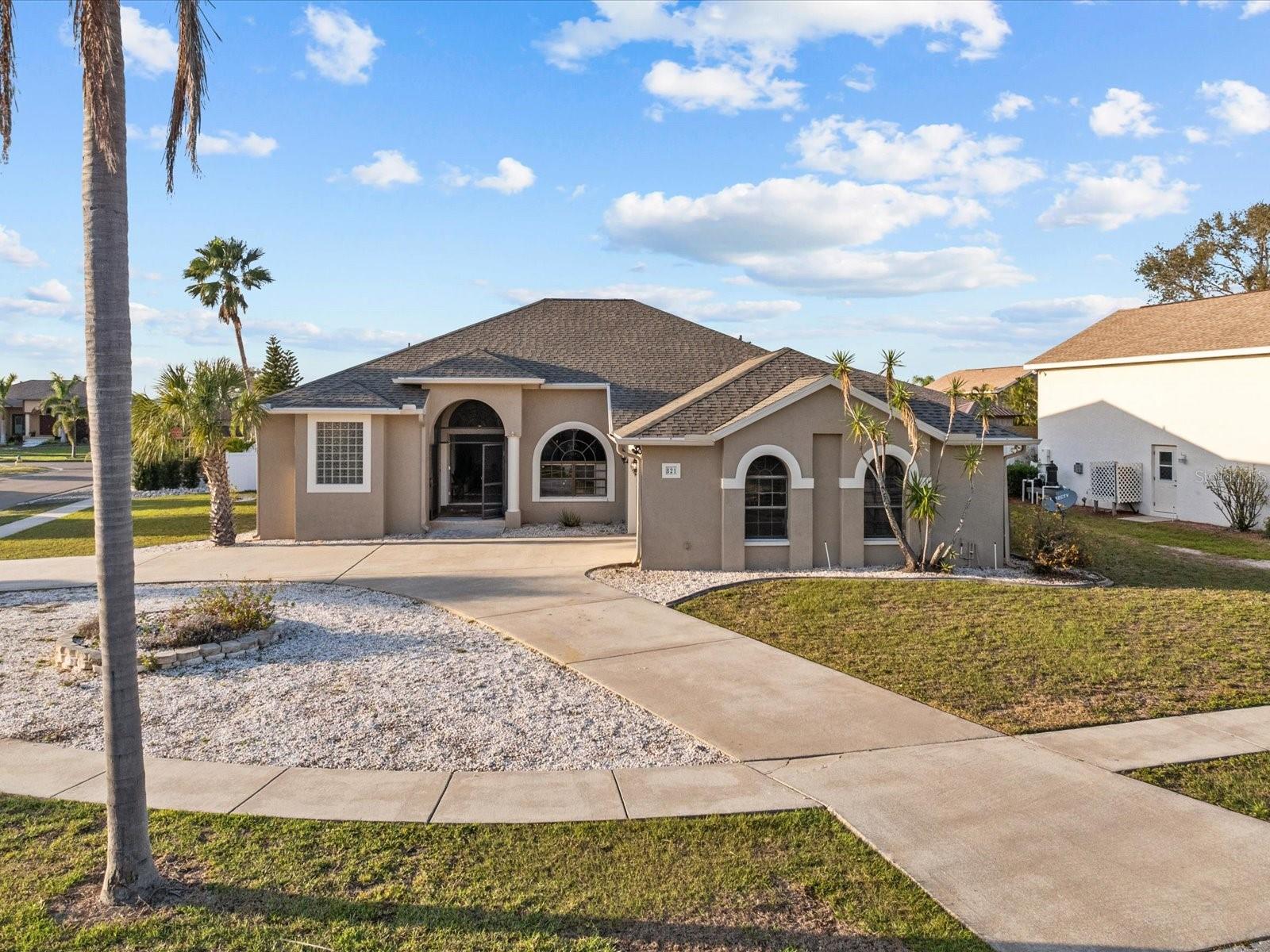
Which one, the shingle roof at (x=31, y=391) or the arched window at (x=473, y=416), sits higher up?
the shingle roof at (x=31, y=391)

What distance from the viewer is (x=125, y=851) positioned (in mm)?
Result: 4672

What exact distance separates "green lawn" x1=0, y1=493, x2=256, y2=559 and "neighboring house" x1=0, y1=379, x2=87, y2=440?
204 feet

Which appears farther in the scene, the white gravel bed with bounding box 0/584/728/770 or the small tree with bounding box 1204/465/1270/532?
the small tree with bounding box 1204/465/1270/532

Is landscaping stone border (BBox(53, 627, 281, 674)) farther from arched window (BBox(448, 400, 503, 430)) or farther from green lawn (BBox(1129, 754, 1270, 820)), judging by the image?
arched window (BBox(448, 400, 503, 430))

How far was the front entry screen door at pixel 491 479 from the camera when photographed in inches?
891

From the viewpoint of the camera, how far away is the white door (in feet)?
79.8

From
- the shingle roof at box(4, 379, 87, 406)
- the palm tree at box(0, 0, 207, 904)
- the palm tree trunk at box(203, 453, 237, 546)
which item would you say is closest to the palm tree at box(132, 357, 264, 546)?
the palm tree trunk at box(203, 453, 237, 546)

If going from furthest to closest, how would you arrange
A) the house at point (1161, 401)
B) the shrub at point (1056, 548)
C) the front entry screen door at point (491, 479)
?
the front entry screen door at point (491, 479) → the house at point (1161, 401) → the shrub at point (1056, 548)

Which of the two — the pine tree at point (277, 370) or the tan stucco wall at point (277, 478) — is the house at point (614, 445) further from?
the pine tree at point (277, 370)

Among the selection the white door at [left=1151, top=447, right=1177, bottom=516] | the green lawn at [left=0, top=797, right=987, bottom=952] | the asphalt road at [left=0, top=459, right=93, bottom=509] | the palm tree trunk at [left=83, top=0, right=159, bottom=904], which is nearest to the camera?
the green lawn at [left=0, top=797, right=987, bottom=952]

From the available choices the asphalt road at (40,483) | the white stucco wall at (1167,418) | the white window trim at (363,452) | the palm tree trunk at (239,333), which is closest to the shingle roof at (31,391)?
the asphalt road at (40,483)

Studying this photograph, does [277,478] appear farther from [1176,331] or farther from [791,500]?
[1176,331]

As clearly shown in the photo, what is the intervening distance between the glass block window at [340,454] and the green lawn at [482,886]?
45.8 feet

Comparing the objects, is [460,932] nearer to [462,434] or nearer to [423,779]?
[423,779]
